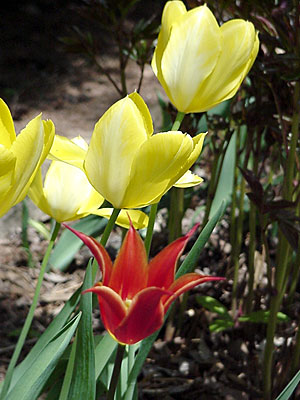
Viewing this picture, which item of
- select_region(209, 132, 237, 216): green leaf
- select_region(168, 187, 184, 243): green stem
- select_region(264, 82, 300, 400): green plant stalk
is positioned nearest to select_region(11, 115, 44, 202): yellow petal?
select_region(264, 82, 300, 400): green plant stalk

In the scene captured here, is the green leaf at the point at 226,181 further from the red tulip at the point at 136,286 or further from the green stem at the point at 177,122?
the red tulip at the point at 136,286

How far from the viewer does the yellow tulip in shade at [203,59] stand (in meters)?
0.75

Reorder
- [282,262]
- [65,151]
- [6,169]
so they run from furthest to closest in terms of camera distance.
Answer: [282,262] < [65,151] < [6,169]

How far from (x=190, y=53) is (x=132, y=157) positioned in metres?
0.20

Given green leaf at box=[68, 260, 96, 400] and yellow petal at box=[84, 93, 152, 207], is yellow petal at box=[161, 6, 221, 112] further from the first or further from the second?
green leaf at box=[68, 260, 96, 400]

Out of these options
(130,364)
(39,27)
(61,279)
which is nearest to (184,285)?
(130,364)

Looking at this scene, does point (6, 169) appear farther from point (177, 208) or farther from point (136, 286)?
point (177, 208)

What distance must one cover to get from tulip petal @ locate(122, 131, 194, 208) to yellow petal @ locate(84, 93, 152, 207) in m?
0.01

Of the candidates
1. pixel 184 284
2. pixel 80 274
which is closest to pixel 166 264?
pixel 184 284

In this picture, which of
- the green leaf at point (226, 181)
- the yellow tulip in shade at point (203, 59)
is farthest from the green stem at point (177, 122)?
the green leaf at point (226, 181)

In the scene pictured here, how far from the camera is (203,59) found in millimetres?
741

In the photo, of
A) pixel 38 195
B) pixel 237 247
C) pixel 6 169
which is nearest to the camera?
pixel 6 169

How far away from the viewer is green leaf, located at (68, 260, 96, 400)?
657 mm

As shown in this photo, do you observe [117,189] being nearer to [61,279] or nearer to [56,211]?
[56,211]
